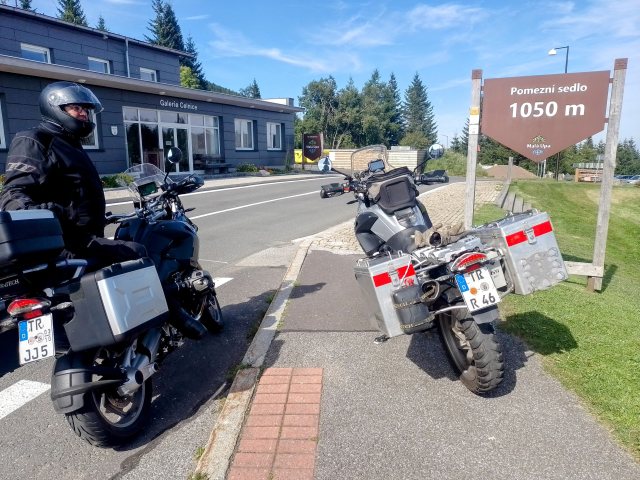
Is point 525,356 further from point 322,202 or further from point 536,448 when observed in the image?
point 322,202

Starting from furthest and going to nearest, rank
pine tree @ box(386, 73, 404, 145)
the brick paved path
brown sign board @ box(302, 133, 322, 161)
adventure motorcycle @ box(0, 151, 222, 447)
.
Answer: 1. pine tree @ box(386, 73, 404, 145)
2. brown sign board @ box(302, 133, 322, 161)
3. the brick paved path
4. adventure motorcycle @ box(0, 151, 222, 447)

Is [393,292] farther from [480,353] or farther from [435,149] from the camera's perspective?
[435,149]

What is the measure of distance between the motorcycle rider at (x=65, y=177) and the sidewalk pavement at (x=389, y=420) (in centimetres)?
135

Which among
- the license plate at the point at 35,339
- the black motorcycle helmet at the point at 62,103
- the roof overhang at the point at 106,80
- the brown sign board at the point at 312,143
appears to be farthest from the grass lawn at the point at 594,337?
the brown sign board at the point at 312,143

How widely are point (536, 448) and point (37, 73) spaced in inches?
775

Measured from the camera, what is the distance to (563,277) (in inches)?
124

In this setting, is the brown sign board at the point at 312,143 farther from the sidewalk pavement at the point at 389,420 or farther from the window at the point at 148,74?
the sidewalk pavement at the point at 389,420

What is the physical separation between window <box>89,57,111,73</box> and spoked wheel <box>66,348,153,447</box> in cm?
2737

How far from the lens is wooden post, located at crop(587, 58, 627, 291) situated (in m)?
5.09

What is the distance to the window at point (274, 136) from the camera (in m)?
32.0

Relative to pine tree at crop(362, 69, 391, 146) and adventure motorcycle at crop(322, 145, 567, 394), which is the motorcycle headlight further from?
pine tree at crop(362, 69, 391, 146)

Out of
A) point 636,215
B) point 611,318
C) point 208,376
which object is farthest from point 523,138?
point 636,215

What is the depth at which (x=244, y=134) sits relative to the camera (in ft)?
98.1

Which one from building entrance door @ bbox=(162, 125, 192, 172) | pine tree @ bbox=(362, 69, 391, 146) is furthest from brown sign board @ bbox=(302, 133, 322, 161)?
pine tree @ bbox=(362, 69, 391, 146)
